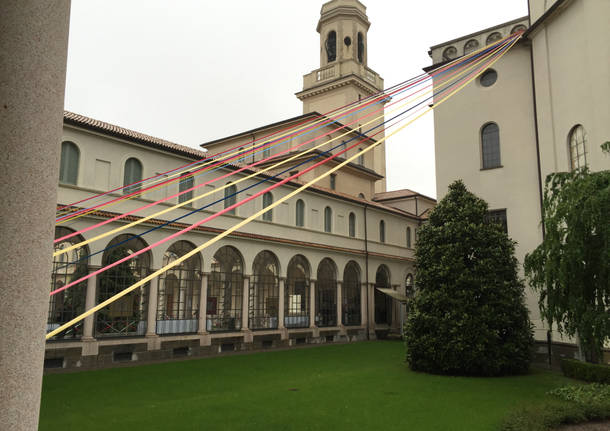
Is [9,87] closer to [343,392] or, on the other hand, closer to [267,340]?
[343,392]

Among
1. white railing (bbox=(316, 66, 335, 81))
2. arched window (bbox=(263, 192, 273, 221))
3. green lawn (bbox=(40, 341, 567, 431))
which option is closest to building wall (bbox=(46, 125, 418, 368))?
arched window (bbox=(263, 192, 273, 221))

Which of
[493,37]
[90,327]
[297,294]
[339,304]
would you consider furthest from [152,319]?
[493,37]

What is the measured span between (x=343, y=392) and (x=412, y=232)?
28748 millimetres

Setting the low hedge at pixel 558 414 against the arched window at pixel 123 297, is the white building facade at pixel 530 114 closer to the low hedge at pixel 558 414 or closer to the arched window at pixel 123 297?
the low hedge at pixel 558 414

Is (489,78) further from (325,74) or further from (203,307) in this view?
(325,74)

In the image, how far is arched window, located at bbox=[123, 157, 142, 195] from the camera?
2145cm

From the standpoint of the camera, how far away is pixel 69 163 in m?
19.5

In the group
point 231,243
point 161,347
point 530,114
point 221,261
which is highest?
point 530,114

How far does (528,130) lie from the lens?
21.6m

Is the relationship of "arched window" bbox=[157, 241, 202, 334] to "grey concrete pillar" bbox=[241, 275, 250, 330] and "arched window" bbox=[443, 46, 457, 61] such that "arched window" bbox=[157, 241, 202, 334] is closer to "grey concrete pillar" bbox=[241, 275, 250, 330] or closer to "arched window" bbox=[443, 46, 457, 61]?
"grey concrete pillar" bbox=[241, 275, 250, 330]

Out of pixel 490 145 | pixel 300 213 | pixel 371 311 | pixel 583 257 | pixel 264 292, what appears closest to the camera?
pixel 583 257

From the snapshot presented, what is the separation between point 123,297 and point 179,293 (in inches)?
99.2

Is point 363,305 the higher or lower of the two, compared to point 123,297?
lower

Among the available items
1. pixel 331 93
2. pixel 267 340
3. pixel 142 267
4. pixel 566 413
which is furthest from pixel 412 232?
pixel 566 413
